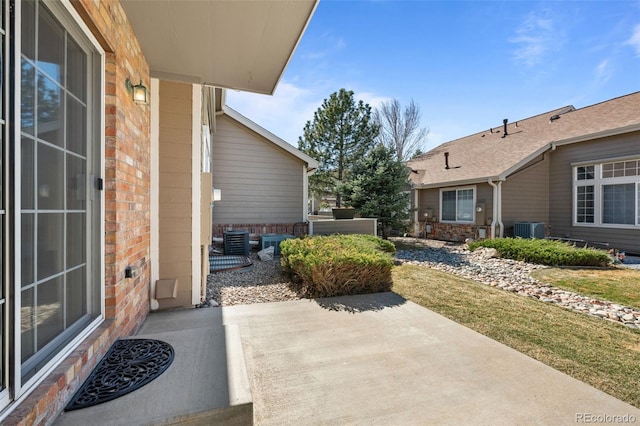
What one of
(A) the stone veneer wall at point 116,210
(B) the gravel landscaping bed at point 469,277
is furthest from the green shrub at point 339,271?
(A) the stone veneer wall at point 116,210

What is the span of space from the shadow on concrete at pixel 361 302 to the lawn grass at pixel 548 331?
0.38m

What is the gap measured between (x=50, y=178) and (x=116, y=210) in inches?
25.8

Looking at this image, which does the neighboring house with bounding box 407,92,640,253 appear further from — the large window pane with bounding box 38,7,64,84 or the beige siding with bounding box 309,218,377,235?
the large window pane with bounding box 38,7,64,84

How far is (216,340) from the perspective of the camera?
8.23 ft

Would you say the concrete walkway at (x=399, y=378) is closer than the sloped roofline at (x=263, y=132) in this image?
Yes

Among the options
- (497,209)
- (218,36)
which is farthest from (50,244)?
(497,209)

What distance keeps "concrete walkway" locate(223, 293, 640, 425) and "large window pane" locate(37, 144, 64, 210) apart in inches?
72.0

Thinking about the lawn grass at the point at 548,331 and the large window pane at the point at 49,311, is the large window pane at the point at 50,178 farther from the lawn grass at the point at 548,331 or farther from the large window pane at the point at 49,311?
the lawn grass at the point at 548,331

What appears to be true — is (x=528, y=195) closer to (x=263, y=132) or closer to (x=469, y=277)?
(x=469, y=277)

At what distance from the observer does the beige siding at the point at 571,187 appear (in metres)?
9.09

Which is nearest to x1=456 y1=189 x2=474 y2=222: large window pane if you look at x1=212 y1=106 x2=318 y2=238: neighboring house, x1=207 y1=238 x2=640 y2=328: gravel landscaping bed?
x1=207 y1=238 x2=640 y2=328: gravel landscaping bed

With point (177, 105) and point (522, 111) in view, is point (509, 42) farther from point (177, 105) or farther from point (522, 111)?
point (177, 105)

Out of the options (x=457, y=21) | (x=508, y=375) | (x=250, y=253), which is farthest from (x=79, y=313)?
(x=457, y=21)

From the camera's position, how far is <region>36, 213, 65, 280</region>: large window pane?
1.58 m
